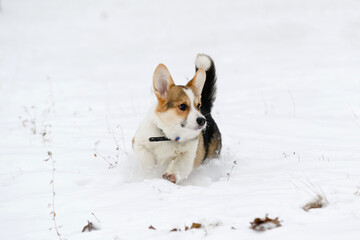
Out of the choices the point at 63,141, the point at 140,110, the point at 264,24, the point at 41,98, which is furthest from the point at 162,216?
the point at 264,24

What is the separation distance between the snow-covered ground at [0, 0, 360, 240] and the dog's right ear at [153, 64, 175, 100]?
0.93 m

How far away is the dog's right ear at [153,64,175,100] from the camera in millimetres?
4203

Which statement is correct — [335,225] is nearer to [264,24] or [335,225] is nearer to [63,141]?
[63,141]

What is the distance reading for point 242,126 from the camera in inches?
254

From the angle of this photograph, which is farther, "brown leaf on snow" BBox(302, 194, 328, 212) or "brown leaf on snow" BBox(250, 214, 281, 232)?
"brown leaf on snow" BBox(302, 194, 328, 212)

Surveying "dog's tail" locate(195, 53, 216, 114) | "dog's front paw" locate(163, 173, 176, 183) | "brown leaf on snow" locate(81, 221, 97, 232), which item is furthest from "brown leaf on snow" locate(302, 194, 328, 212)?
"dog's tail" locate(195, 53, 216, 114)

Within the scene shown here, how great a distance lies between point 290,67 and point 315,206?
10.6 m

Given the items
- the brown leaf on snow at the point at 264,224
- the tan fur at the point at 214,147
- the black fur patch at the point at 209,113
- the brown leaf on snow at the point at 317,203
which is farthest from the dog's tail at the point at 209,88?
the brown leaf on snow at the point at 264,224

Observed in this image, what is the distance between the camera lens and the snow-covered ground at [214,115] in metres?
2.65

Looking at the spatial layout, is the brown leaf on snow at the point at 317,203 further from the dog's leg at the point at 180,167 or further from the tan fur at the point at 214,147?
the tan fur at the point at 214,147

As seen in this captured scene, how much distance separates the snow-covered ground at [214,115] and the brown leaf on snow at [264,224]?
46mm

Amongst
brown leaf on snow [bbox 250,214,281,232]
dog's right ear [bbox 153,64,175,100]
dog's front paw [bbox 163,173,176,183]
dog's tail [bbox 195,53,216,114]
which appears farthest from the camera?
dog's tail [bbox 195,53,216,114]

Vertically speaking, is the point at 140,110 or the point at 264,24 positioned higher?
the point at 264,24

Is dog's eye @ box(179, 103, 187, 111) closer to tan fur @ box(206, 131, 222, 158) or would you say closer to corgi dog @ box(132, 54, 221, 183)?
corgi dog @ box(132, 54, 221, 183)
